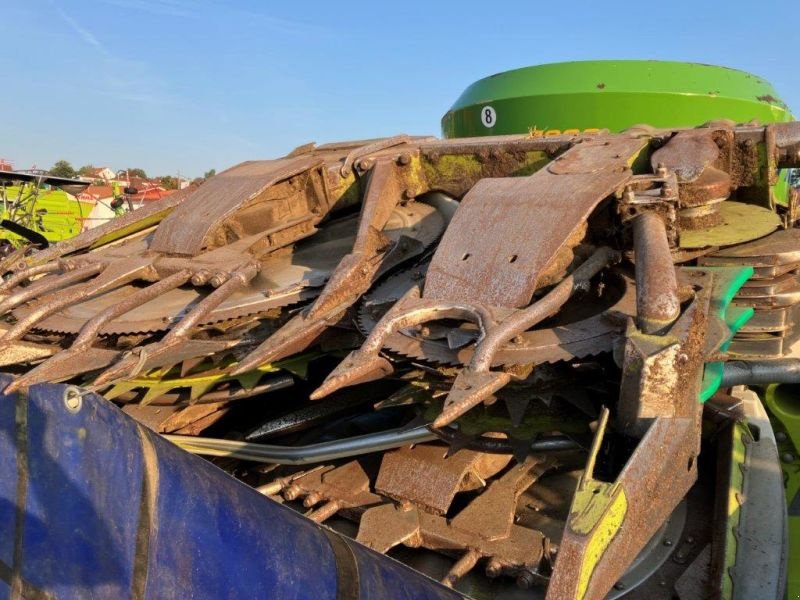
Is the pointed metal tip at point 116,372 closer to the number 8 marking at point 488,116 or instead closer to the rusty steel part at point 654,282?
the rusty steel part at point 654,282

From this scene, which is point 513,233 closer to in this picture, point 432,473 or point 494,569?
point 432,473

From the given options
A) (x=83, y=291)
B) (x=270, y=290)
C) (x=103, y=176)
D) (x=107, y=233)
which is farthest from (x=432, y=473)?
(x=103, y=176)

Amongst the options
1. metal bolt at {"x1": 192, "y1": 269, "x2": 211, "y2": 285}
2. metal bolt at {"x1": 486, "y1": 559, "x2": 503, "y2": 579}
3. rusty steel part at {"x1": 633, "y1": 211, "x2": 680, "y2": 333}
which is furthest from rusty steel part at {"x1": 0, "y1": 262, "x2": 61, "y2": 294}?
rusty steel part at {"x1": 633, "y1": 211, "x2": 680, "y2": 333}

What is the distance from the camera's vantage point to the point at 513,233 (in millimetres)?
2336

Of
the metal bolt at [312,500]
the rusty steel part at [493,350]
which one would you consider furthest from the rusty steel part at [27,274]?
the rusty steel part at [493,350]

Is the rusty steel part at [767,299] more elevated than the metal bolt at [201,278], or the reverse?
the metal bolt at [201,278]

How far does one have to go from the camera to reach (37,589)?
1461 millimetres

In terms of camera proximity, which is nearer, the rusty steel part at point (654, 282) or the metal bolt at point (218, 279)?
the rusty steel part at point (654, 282)

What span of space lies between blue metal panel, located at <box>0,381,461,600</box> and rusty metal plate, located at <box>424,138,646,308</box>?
3.29 feet

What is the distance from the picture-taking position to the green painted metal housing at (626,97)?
183 inches

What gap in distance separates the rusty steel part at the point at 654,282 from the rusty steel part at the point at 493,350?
0.22 metres

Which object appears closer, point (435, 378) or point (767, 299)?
point (435, 378)

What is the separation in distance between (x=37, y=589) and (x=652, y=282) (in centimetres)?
166

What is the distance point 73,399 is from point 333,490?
126 cm
